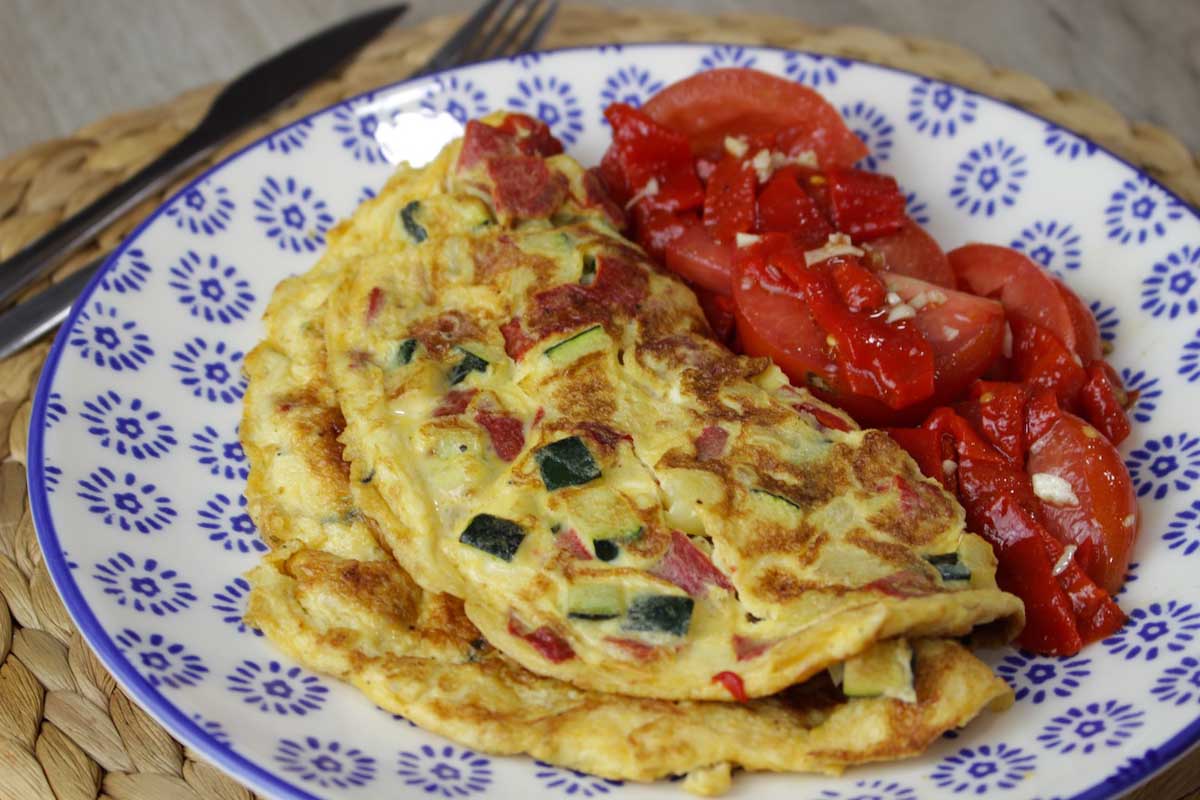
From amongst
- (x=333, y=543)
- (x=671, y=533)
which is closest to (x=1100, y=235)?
(x=671, y=533)

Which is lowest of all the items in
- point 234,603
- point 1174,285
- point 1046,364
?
point 234,603

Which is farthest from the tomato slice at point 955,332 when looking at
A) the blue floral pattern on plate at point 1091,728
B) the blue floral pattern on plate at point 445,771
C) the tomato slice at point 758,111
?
the blue floral pattern on plate at point 445,771

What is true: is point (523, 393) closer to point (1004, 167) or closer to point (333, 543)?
point (333, 543)

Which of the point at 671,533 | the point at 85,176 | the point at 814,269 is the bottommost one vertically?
the point at 85,176

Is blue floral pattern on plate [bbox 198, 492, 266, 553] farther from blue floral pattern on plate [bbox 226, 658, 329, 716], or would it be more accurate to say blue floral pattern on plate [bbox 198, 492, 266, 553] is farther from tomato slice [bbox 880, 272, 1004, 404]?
tomato slice [bbox 880, 272, 1004, 404]

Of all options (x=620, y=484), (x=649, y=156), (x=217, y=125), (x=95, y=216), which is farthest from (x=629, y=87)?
(x=620, y=484)

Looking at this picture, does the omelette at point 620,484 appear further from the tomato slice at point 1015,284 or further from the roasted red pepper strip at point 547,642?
the tomato slice at point 1015,284

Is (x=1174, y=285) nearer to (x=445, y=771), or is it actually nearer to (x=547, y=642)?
(x=547, y=642)
